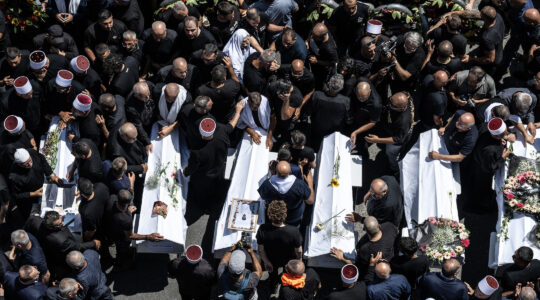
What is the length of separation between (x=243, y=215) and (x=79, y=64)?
146 inches

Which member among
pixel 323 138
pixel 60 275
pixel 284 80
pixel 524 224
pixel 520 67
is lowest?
pixel 60 275

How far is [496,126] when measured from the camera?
988cm

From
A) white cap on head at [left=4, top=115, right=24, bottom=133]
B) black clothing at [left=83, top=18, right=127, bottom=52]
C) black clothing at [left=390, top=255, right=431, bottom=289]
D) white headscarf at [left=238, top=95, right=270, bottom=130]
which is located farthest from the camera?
black clothing at [left=83, top=18, right=127, bottom=52]

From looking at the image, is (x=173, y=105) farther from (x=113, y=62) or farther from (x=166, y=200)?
(x=166, y=200)

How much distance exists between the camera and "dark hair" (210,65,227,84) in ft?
34.3

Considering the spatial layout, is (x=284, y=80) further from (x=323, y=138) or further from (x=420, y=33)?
(x=420, y=33)

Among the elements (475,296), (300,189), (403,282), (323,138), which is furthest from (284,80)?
(475,296)

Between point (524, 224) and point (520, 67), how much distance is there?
11.6 feet

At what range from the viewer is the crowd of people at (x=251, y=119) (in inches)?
353

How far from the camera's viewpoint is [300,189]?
9539mm

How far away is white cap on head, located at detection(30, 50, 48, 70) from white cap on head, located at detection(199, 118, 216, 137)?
294 cm

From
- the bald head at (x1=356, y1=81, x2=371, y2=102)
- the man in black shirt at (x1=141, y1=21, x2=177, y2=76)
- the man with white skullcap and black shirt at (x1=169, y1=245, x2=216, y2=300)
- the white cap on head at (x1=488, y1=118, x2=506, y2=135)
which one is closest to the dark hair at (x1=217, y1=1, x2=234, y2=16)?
the man in black shirt at (x1=141, y1=21, x2=177, y2=76)

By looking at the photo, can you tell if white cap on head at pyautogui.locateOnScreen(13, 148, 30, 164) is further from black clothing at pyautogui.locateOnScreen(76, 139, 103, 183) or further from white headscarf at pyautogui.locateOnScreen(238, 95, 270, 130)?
white headscarf at pyautogui.locateOnScreen(238, 95, 270, 130)

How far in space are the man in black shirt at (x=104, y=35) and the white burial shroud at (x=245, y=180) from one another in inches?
117
